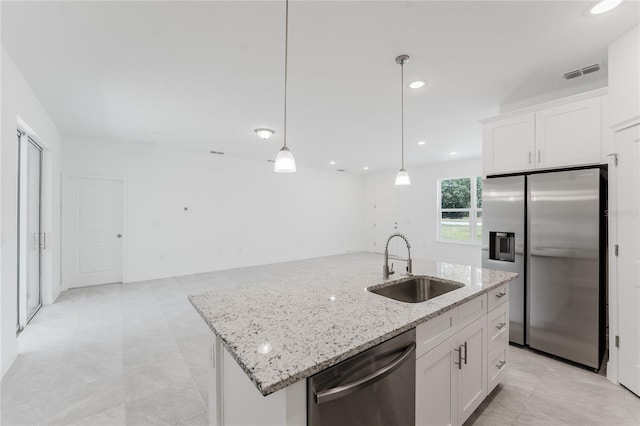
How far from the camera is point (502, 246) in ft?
10.2

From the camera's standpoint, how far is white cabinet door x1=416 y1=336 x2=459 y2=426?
141cm

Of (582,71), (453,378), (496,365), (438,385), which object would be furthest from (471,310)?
(582,71)

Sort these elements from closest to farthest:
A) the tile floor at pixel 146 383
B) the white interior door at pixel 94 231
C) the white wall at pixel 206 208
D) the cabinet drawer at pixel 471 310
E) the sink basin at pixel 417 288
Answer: the cabinet drawer at pixel 471 310 → the tile floor at pixel 146 383 → the sink basin at pixel 417 288 → the white interior door at pixel 94 231 → the white wall at pixel 206 208

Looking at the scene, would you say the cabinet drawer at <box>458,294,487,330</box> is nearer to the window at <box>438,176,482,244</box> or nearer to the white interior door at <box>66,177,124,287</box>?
the window at <box>438,176,482,244</box>

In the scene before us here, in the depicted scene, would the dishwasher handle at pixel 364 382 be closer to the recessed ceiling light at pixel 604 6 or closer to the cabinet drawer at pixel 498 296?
the cabinet drawer at pixel 498 296

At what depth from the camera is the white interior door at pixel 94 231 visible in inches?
199

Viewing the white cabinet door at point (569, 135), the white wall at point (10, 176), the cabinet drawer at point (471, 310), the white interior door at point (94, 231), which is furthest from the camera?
the white interior door at point (94, 231)

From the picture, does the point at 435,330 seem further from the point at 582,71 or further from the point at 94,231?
the point at 94,231

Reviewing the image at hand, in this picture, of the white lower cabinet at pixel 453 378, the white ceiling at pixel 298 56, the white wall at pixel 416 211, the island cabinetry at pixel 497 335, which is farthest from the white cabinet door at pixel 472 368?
the white wall at pixel 416 211

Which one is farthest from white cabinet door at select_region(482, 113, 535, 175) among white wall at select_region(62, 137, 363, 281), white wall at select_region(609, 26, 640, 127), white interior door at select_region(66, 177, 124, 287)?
white interior door at select_region(66, 177, 124, 287)

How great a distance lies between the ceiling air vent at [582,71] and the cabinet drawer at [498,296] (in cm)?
226

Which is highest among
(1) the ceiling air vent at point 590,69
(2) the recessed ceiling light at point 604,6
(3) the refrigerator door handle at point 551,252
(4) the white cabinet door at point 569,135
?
(2) the recessed ceiling light at point 604,6

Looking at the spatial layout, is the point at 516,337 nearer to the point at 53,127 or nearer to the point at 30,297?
the point at 30,297

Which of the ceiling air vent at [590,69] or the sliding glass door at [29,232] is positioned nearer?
the ceiling air vent at [590,69]
